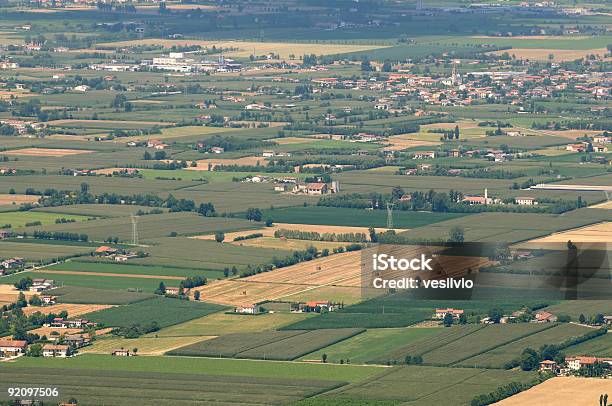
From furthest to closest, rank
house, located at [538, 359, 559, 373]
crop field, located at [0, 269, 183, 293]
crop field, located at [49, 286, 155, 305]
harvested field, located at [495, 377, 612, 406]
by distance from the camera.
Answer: crop field, located at [0, 269, 183, 293] < crop field, located at [49, 286, 155, 305] < house, located at [538, 359, 559, 373] < harvested field, located at [495, 377, 612, 406]

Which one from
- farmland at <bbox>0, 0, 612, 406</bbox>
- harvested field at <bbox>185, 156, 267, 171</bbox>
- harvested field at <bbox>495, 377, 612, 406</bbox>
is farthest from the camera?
harvested field at <bbox>185, 156, 267, 171</bbox>

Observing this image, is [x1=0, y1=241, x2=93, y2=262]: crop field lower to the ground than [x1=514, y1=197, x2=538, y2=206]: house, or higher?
higher

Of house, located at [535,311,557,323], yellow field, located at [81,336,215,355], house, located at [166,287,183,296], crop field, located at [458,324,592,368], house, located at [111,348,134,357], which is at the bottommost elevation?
house, located at [166,287,183,296]

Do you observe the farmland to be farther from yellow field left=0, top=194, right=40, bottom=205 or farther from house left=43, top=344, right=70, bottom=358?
yellow field left=0, top=194, right=40, bottom=205

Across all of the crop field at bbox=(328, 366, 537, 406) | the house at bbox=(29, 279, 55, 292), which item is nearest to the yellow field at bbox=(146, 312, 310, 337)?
the house at bbox=(29, 279, 55, 292)

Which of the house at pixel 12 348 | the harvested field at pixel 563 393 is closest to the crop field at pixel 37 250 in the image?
the house at pixel 12 348

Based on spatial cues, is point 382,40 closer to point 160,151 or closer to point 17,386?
point 160,151

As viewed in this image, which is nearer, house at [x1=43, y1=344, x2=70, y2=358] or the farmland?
the farmland
